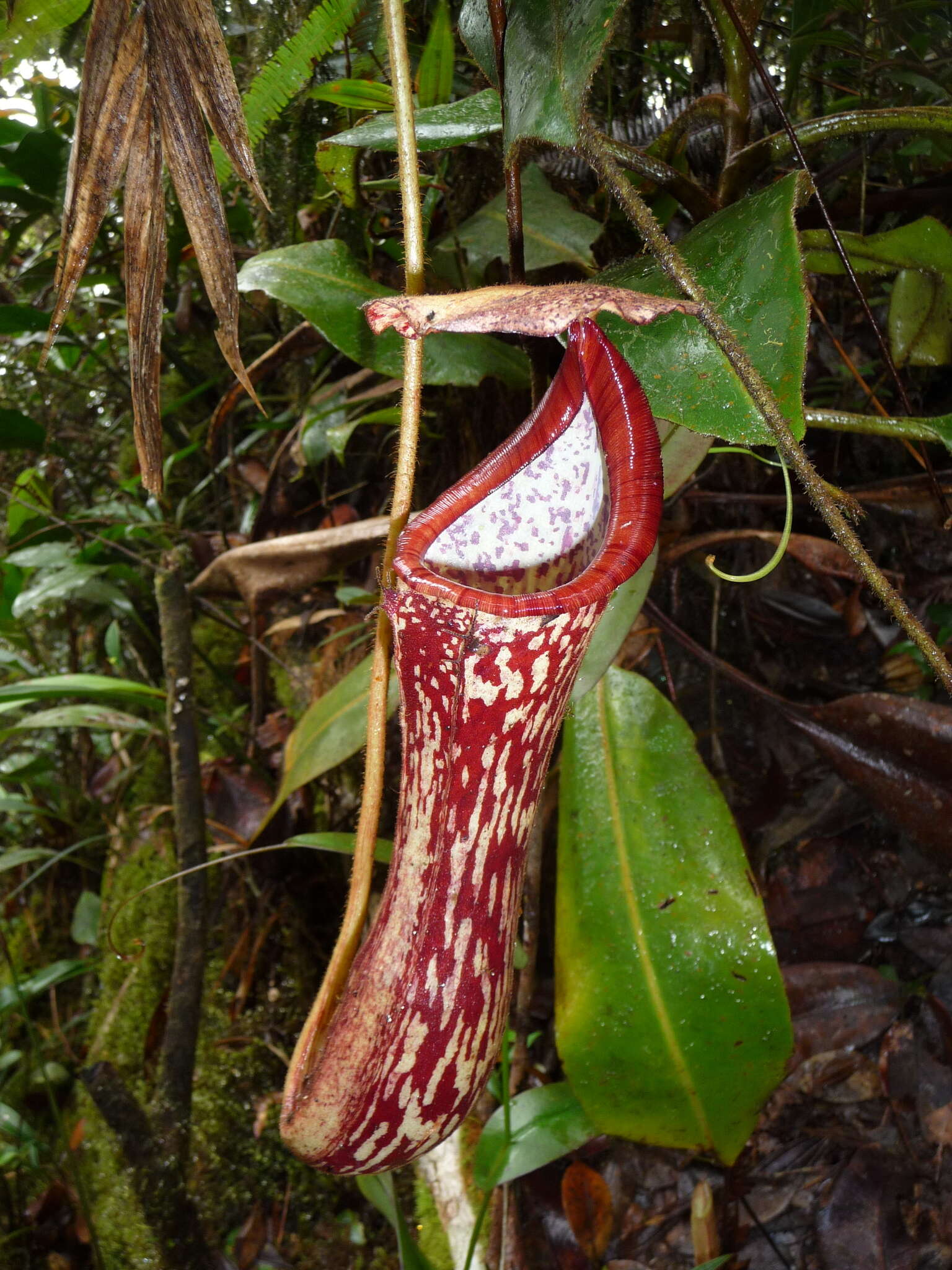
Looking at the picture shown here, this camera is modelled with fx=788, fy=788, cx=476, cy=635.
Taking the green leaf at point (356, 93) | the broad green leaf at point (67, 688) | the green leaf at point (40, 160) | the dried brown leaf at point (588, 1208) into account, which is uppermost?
the green leaf at point (40, 160)

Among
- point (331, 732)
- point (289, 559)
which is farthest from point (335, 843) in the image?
point (289, 559)

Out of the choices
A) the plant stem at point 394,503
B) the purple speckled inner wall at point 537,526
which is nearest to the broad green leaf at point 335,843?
the plant stem at point 394,503

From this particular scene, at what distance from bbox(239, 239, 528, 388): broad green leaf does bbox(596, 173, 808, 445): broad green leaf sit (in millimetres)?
333

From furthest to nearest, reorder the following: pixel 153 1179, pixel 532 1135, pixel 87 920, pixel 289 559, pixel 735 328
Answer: pixel 87 920, pixel 289 559, pixel 153 1179, pixel 532 1135, pixel 735 328

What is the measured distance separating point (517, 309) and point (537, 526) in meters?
0.34

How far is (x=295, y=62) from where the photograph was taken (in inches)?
34.5

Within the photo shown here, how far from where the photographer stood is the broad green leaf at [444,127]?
81 cm

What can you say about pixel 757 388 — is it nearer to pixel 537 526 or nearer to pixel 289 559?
pixel 537 526

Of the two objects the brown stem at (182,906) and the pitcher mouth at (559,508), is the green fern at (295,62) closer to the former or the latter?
the pitcher mouth at (559,508)

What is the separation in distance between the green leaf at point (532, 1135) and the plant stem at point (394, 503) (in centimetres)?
31

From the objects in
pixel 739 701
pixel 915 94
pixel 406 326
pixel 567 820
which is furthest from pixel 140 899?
pixel 915 94

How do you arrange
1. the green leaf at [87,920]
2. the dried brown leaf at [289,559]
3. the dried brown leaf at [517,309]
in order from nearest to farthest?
the dried brown leaf at [517,309]
the dried brown leaf at [289,559]
the green leaf at [87,920]

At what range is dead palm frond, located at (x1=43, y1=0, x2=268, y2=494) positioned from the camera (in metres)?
0.74

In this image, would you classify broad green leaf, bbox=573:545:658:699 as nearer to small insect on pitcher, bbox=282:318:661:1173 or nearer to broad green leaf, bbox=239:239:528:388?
small insect on pitcher, bbox=282:318:661:1173
